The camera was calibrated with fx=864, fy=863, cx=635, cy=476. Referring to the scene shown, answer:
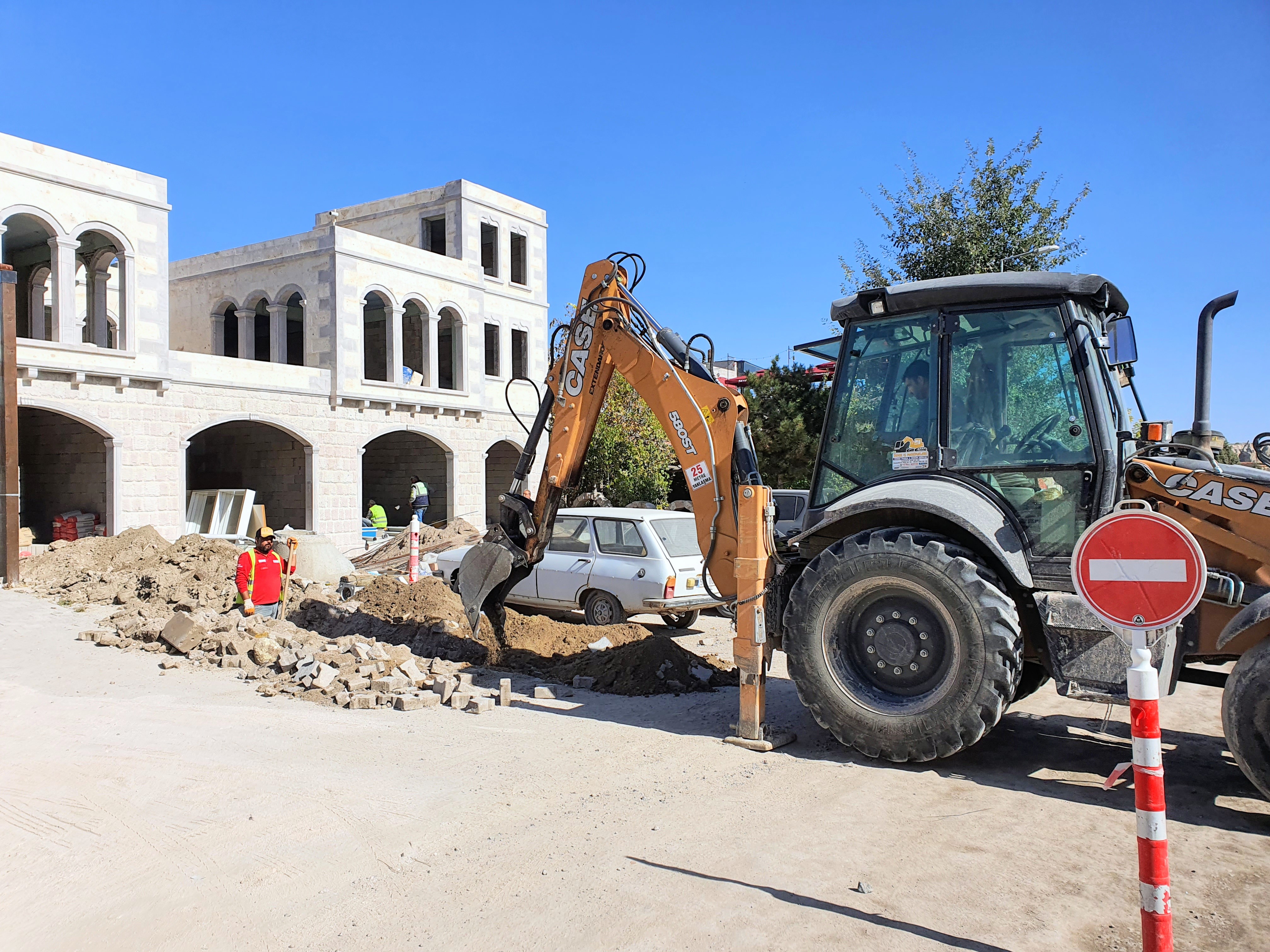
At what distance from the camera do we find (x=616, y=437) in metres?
23.2

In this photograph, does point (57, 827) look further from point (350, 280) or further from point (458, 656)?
point (350, 280)

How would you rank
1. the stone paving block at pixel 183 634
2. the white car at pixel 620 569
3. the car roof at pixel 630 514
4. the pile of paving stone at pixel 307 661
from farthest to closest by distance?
the car roof at pixel 630 514, the white car at pixel 620 569, the stone paving block at pixel 183 634, the pile of paving stone at pixel 307 661

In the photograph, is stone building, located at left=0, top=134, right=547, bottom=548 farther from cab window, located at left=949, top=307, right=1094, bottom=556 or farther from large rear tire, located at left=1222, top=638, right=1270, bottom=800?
large rear tire, located at left=1222, top=638, right=1270, bottom=800

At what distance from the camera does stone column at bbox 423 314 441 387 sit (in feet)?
83.6

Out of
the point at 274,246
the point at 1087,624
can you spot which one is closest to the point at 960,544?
the point at 1087,624

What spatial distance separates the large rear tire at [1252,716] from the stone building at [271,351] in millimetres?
18725

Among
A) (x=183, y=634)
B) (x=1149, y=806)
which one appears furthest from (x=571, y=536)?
(x=1149, y=806)

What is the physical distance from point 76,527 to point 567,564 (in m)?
13.6

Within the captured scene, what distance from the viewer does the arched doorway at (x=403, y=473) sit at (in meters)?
27.2

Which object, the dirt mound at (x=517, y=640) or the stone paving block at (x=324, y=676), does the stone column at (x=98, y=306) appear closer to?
the dirt mound at (x=517, y=640)

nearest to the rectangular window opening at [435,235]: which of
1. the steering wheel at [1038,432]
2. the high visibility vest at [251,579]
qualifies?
the high visibility vest at [251,579]

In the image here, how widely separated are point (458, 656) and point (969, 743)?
543 cm

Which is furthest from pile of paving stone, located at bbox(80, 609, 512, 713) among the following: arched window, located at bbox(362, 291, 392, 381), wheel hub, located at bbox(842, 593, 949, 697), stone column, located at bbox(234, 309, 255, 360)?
arched window, located at bbox(362, 291, 392, 381)

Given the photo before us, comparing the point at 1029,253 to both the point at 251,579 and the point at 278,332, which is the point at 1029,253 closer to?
the point at 251,579
